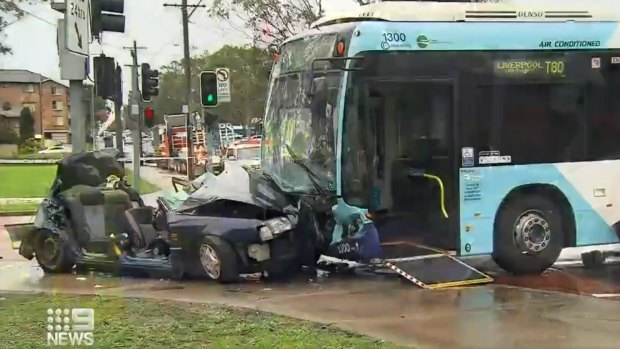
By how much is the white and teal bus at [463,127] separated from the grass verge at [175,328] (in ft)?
9.04

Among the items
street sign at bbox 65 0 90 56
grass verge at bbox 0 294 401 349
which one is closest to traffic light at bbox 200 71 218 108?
grass verge at bbox 0 294 401 349

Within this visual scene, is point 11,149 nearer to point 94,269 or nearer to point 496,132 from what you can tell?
point 94,269

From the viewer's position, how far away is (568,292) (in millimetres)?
9039

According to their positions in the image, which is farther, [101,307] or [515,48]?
[515,48]

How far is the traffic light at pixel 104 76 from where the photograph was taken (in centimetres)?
868

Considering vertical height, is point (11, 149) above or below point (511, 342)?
above

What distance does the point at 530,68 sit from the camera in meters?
10.5

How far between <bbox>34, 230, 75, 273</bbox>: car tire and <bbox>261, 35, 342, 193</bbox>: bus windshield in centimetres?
285

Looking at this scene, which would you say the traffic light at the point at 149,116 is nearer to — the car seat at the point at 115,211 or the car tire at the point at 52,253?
the car tire at the point at 52,253

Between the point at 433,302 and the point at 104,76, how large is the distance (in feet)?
13.4

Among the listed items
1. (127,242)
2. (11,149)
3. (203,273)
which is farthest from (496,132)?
(11,149)

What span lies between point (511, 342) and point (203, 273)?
14.9 ft

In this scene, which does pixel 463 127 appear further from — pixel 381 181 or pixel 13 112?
pixel 13 112

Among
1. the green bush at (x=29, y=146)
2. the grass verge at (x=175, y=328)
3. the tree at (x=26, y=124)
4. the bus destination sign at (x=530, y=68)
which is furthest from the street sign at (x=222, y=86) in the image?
the grass verge at (x=175, y=328)
